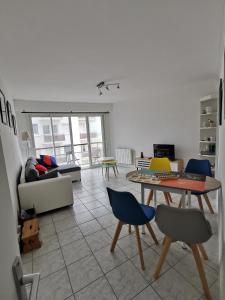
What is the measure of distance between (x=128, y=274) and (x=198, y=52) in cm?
288

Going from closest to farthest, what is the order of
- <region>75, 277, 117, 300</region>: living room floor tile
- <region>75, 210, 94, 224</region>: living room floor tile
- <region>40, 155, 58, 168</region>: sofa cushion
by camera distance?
1. <region>75, 277, 117, 300</region>: living room floor tile
2. <region>75, 210, 94, 224</region>: living room floor tile
3. <region>40, 155, 58, 168</region>: sofa cushion

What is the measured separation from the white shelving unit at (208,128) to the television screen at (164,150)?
29.3 inches

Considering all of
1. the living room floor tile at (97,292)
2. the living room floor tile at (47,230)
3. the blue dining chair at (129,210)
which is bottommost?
the living room floor tile at (97,292)

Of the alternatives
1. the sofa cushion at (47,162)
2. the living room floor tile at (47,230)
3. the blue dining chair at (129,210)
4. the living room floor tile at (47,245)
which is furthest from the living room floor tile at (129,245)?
the sofa cushion at (47,162)

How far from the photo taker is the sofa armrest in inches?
111

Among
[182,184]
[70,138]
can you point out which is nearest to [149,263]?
[182,184]

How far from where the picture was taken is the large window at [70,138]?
5.44 metres

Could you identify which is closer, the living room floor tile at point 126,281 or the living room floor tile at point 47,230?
the living room floor tile at point 126,281

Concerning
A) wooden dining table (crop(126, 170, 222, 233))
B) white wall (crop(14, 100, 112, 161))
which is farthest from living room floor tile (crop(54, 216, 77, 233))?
white wall (crop(14, 100, 112, 161))

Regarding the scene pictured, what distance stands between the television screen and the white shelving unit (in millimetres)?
744

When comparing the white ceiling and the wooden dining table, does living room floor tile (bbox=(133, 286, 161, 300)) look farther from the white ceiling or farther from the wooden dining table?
the white ceiling

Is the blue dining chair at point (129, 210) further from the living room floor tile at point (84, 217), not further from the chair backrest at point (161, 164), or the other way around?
the chair backrest at point (161, 164)

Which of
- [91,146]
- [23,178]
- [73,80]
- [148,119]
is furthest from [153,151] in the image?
[23,178]

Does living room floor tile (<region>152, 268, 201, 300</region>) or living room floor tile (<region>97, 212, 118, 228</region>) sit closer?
living room floor tile (<region>152, 268, 201, 300</region>)
